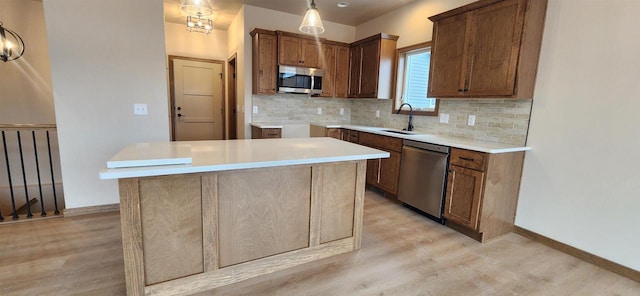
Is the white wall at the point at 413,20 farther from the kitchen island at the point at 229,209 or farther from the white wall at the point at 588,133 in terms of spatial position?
the kitchen island at the point at 229,209

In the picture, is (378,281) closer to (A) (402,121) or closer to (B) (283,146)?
(B) (283,146)

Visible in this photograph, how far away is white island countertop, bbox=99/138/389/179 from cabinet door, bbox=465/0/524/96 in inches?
55.3

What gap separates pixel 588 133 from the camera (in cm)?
229

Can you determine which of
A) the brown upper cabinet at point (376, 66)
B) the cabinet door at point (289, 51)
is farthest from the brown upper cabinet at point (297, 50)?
the brown upper cabinet at point (376, 66)

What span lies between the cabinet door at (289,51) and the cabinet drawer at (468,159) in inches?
107

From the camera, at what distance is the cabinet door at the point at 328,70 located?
465 centimetres

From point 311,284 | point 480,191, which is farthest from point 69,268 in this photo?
point 480,191

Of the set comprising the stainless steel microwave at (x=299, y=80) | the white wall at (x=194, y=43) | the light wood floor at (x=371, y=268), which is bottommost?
the light wood floor at (x=371, y=268)

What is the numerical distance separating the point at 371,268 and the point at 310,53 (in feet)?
11.3

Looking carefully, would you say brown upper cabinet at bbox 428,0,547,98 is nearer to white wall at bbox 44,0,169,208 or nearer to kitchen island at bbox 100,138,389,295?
kitchen island at bbox 100,138,389,295

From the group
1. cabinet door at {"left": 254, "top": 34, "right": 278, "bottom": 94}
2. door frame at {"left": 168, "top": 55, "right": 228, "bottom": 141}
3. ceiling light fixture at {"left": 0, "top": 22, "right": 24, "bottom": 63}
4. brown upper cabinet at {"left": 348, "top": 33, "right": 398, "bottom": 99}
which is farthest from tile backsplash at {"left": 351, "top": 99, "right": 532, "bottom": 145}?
ceiling light fixture at {"left": 0, "top": 22, "right": 24, "bottom": 63}

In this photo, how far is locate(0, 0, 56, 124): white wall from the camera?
3.78 metres

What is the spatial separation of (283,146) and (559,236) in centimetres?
256

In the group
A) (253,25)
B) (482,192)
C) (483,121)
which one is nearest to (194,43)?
(253,25)
